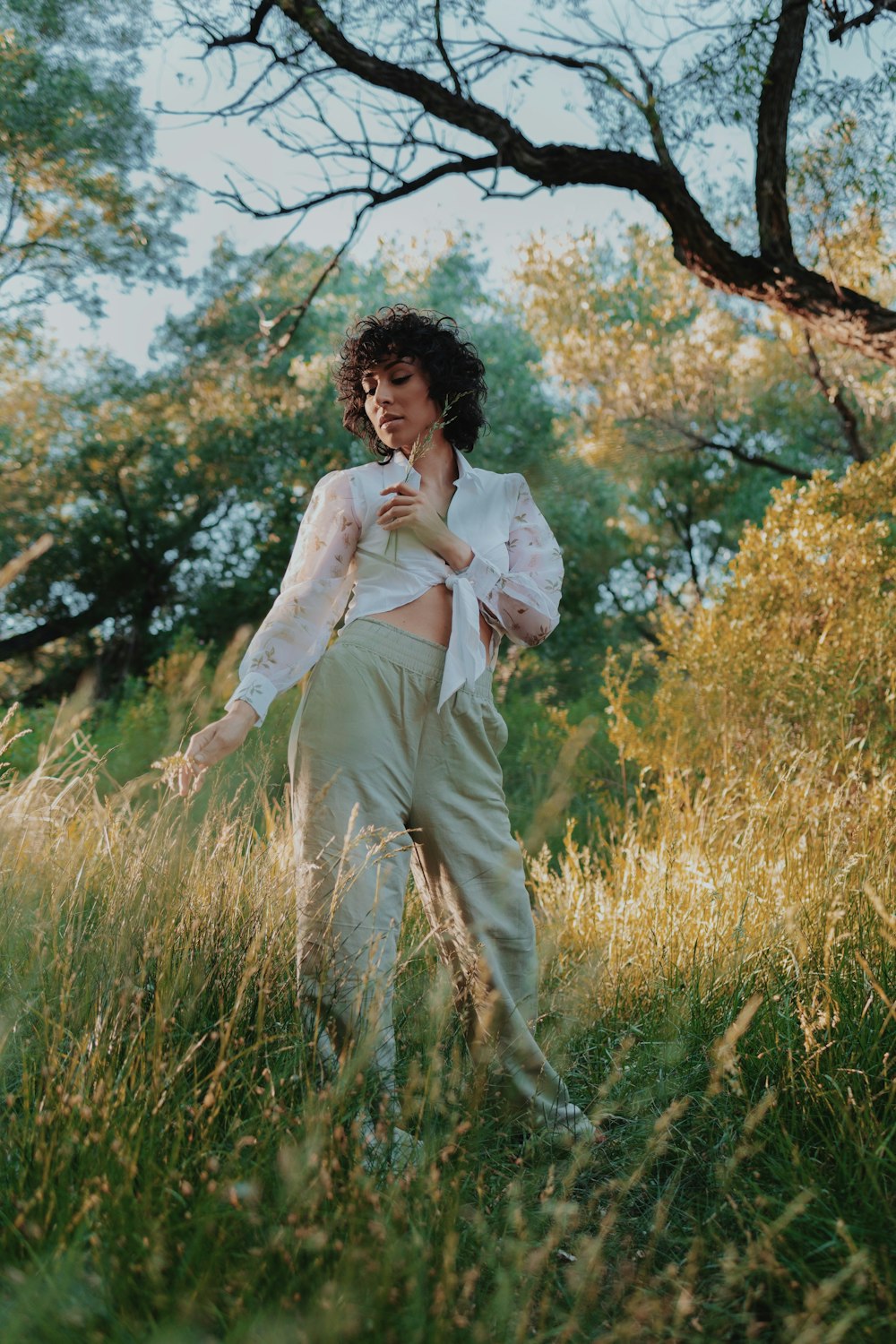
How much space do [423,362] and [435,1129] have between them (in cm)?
192

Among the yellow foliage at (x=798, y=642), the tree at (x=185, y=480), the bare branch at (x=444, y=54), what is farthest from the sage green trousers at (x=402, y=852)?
the tree at (x=185, y=480)

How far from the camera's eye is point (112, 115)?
13461 mm

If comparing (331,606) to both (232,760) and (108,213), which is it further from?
(108,213)

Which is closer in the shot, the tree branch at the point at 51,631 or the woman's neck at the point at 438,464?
the woman's neck at the point at 438,464

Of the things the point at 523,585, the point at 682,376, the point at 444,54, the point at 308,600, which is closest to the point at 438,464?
the point at 523,585

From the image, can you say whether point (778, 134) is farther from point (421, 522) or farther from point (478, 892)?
point (478, 892)

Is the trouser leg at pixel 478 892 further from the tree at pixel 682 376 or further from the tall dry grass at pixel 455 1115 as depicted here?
the tree at pixel 682 376

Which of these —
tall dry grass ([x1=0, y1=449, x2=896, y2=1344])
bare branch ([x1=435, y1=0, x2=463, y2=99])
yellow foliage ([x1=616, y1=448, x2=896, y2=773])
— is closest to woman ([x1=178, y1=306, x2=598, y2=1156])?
tall dry grass ([x1=0, y1=449, x2=896, y2=1344])

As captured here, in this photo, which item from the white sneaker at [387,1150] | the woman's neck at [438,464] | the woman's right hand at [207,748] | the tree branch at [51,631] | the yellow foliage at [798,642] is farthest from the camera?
the tree branch at [51,631]

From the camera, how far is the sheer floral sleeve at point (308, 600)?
249cm

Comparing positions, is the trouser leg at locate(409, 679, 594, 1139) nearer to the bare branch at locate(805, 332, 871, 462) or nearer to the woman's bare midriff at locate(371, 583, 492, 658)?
the woman's bare midriff at locate(371, 583, 492, 658)

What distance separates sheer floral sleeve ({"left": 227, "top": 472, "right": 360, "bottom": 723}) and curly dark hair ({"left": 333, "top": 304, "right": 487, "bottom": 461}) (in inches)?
14.7

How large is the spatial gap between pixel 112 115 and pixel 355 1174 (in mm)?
14656

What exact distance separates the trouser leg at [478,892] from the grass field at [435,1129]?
0.32ft
